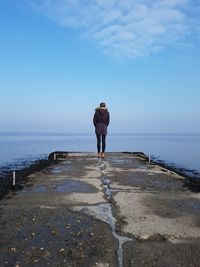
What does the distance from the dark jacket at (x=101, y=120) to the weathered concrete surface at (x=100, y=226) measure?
693 cm

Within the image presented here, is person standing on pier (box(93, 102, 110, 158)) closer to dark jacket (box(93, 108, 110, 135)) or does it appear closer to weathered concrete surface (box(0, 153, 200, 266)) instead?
dark jacket (box(93, 108, 110, 135))

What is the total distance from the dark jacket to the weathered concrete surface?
693 centimetres

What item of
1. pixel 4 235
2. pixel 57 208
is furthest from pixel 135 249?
pixel 57 208

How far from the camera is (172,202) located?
6.36 m

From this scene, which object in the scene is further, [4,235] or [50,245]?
[4,235]

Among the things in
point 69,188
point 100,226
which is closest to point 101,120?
point 69,188

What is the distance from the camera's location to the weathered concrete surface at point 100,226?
3.76 m

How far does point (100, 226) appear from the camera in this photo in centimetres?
481

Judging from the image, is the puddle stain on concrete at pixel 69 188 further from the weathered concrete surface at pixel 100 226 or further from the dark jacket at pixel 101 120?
the dark jacket at pixel 101 120

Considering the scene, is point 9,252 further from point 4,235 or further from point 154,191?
point 154,191

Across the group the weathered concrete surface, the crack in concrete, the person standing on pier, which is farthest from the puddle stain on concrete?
the person standing on pier

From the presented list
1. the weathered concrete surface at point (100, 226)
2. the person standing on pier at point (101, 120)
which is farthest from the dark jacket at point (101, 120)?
the weathered concrete surface at point (100, 226)

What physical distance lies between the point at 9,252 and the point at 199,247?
84.1 inches

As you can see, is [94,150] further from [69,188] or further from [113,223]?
[113,223]
